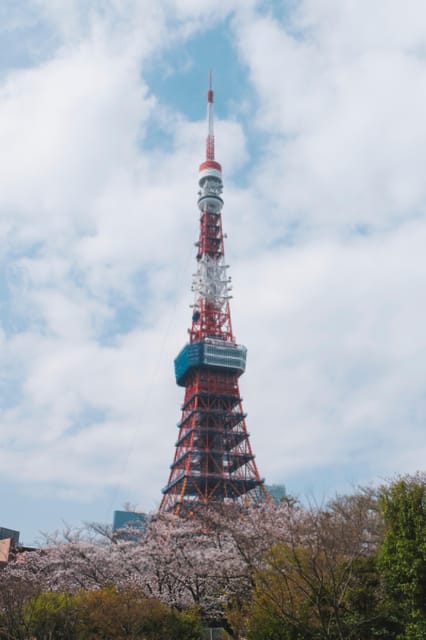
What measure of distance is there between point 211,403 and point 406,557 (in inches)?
1518

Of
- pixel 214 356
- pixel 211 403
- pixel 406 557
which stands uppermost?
pixel 214 356

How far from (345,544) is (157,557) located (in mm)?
10760

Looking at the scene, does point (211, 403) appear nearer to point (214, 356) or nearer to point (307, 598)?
point (214, 356)

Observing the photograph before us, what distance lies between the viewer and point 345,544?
12.5m

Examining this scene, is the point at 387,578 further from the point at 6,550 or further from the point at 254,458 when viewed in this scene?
the point at 254,458

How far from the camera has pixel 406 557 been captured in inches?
525

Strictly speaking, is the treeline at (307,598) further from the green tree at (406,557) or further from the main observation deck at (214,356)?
the main observation deck at (214,356)

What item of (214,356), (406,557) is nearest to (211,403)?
(214,356)

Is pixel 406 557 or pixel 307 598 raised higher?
pixel 406 557

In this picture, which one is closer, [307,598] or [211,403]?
[307,598]

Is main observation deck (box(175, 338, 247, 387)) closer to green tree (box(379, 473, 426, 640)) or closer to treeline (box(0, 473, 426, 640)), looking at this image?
treeline (box(0, 473, 426, 640))

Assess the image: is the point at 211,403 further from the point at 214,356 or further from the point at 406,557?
the point at 406,557

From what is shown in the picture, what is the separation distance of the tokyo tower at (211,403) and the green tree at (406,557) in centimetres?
2940

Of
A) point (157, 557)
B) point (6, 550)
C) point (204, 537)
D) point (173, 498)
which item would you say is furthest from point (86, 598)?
point (173, 498)
